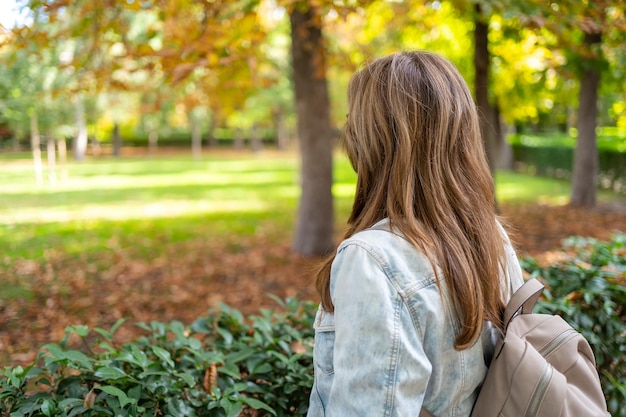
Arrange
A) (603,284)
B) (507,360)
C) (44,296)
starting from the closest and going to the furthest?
(507,360) < (603,284) < (44,296)

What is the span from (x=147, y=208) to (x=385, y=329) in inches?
552

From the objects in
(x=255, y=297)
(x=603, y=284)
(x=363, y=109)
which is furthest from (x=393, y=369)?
(x=255, y=297)

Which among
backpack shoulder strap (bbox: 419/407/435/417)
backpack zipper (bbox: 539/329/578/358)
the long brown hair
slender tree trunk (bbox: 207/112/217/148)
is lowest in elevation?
backpack shoulder strap (bbox: 419/407/435/417)

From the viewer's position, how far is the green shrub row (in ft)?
6.51

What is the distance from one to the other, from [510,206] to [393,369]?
14161 millimetres

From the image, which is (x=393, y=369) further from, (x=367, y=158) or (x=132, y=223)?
(x=132, y=223)

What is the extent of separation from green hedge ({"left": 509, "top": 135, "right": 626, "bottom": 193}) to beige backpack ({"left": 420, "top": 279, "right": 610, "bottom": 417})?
61.6ft

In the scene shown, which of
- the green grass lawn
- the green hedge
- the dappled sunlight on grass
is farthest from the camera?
the green hedge

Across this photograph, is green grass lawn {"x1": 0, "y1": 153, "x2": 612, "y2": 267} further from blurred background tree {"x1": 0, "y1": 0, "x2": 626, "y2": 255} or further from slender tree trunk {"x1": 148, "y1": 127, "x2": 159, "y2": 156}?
slender tree trunk {"x1": 148, "y1": 127, "x2": 159, "y2": 156}

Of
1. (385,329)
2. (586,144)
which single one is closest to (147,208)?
(586,144)

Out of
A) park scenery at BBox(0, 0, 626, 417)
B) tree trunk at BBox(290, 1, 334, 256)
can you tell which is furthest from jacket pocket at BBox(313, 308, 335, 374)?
tree trunk at BBox(290, 1, 334, 256)

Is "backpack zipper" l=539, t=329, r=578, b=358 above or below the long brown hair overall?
below

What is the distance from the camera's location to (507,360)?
4.55ft

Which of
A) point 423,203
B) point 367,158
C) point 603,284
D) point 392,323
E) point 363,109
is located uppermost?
point 363,109
